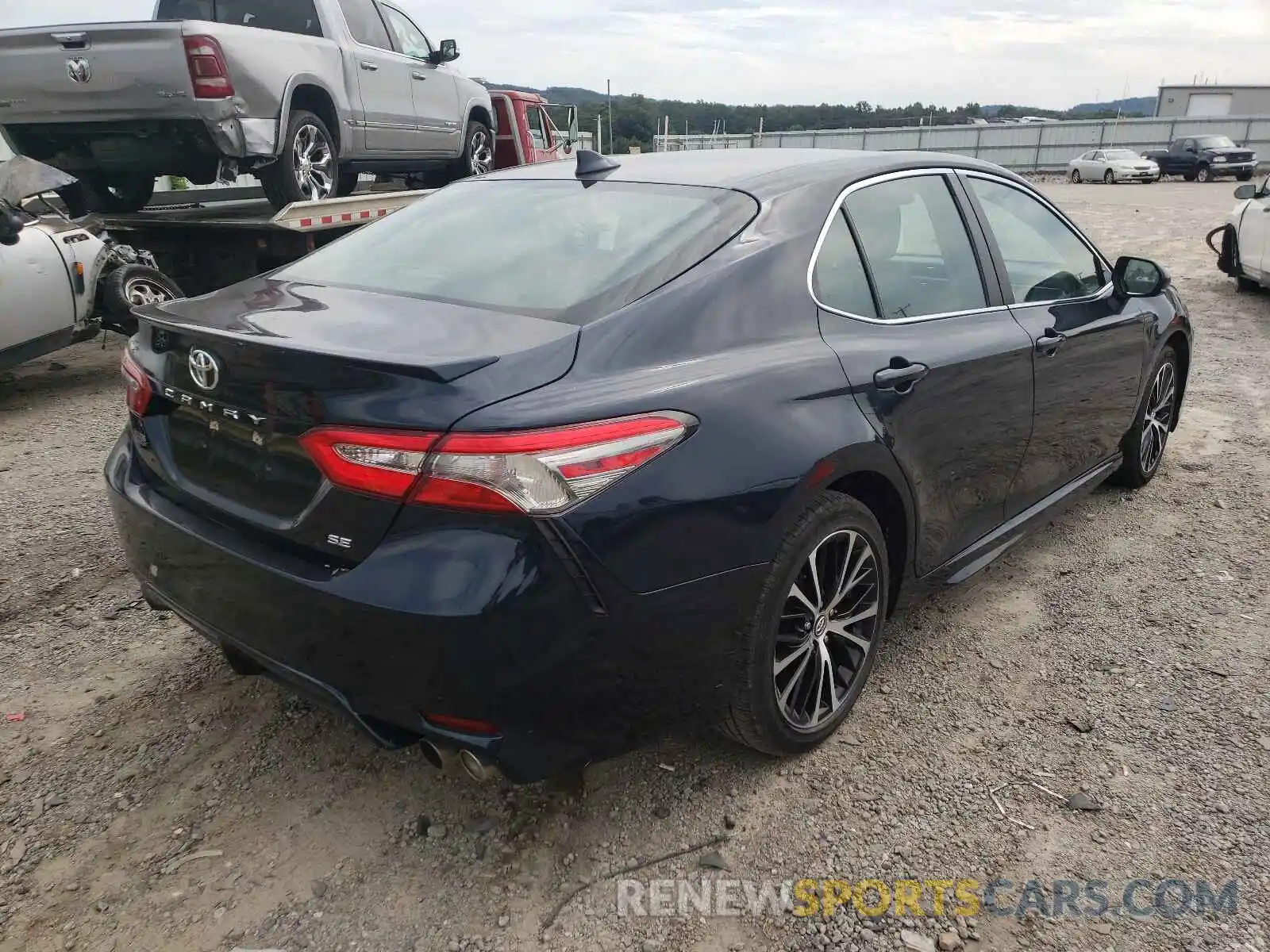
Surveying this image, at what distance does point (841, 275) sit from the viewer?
2723 millimetres

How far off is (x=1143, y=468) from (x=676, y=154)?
2914 millimetres

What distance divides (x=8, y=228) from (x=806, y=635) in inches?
228

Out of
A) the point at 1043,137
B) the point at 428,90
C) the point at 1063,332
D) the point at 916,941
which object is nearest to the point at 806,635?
the point at 916,941

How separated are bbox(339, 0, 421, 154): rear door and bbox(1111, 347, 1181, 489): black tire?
6798mm

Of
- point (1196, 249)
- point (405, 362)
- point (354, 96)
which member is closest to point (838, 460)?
point (405, 362)

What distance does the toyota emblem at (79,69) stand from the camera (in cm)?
648

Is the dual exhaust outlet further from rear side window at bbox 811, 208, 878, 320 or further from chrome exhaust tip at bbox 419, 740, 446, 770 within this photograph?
rear side window at bbox 811, 208, 878, 320

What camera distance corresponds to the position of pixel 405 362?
195cm

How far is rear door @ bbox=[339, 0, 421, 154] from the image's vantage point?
829 cm

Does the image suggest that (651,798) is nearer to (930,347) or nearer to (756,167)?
(930,347)

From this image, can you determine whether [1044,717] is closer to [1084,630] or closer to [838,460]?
[1084,630]

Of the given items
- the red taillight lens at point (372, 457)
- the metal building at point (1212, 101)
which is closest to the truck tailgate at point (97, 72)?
the red taillight lens at point (372, 457)

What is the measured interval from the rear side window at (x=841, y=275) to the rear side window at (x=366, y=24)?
6973 millimetres

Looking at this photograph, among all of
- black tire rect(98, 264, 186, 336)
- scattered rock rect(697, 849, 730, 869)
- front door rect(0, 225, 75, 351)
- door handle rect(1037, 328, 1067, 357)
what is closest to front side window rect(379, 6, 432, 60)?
black tire rect(98, 264, 186, 336)
